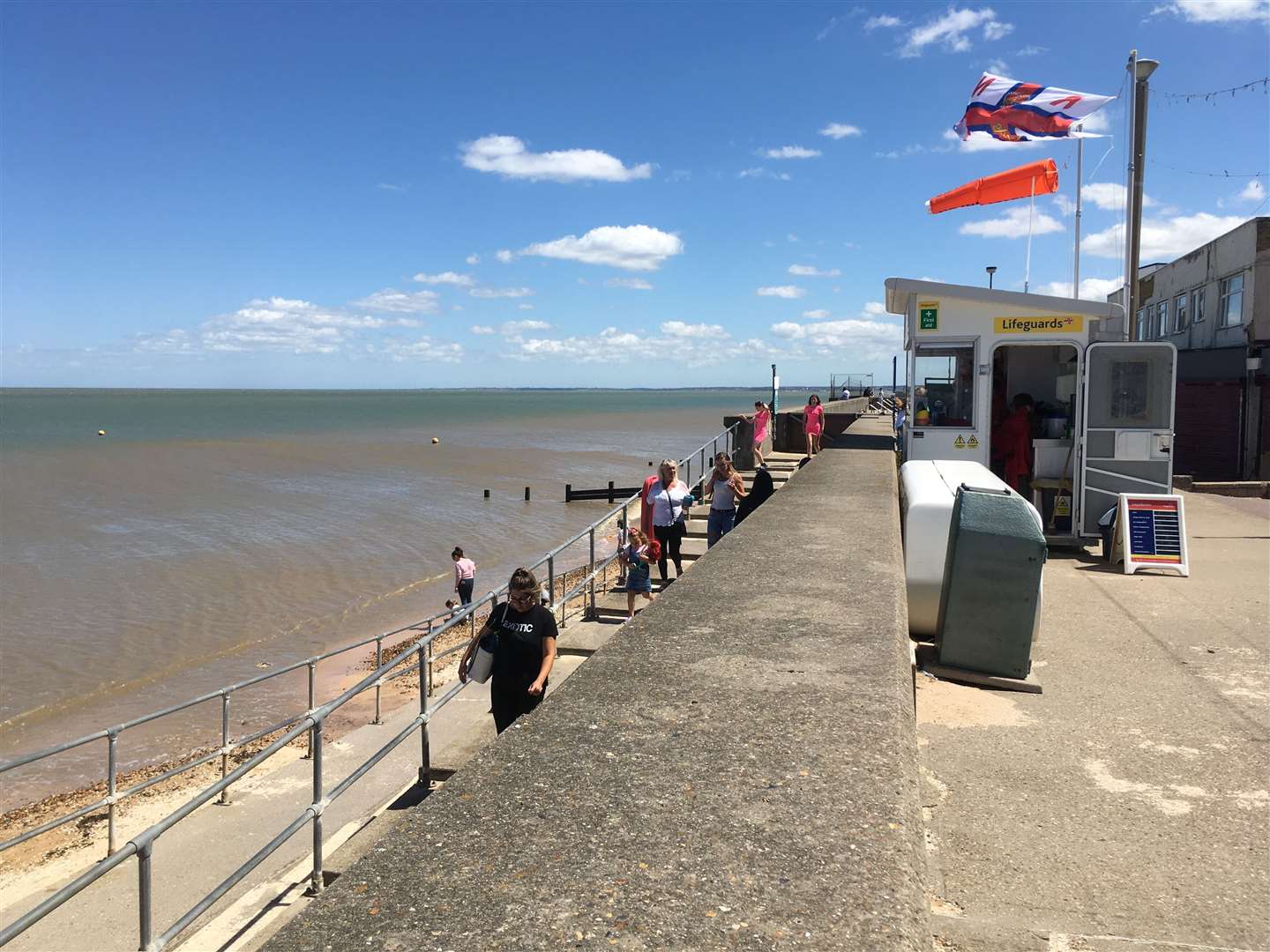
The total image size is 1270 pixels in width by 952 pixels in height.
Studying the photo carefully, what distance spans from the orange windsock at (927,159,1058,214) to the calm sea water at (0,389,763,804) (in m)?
12.7

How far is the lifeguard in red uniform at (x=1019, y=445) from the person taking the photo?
12.5 metres

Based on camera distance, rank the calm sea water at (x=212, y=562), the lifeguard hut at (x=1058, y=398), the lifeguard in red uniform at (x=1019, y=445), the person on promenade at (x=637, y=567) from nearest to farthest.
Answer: the person on promenade at (x=637, y=567) → the lifeguard hut at (x=1058, y=398) → the lifeguard in red uniform at (x=1019, y=445) → the calm sea water at (x=212, y=562)

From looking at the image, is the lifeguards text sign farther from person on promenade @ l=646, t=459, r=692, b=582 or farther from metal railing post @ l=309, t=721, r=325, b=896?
metal railing post @ l=309, t=721, r=325, b=896

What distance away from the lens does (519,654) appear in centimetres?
511

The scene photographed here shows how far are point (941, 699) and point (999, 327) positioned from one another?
752 centimetres

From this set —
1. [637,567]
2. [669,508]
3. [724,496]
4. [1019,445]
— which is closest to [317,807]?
[637,567]

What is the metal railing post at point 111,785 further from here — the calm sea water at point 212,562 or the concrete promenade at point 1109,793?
the concrete promenade at point 1109,793

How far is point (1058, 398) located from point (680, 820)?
1286cm

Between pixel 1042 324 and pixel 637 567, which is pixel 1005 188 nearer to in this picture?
pixel 1042 324

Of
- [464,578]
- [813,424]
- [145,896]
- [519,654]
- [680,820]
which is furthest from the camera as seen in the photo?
[813,424]

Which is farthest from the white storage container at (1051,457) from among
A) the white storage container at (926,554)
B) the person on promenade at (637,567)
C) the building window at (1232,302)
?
the building window at (1232,302)

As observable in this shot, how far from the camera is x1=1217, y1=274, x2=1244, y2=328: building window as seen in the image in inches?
931

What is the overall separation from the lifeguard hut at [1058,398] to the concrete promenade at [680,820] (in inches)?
360

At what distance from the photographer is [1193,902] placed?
379 centimetres
